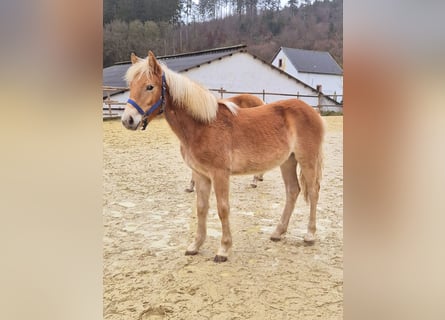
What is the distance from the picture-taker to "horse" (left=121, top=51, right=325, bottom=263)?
127 cm

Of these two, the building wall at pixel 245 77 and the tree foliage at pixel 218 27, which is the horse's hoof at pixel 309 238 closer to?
the building wall at pixel 245 77

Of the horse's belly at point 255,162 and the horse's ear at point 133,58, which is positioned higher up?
the horse's ear at point 133,58

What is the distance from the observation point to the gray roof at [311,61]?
101 cm

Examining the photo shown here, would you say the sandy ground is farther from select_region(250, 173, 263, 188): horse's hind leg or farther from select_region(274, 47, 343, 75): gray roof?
select_region(274, 47, 343, 75): gray roof

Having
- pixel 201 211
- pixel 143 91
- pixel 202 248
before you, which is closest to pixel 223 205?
pixel 201 211

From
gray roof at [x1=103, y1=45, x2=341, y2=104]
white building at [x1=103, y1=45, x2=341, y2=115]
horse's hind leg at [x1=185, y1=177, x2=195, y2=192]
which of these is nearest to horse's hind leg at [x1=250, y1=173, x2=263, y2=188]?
horse's hind leg at [x1=185, y1=177, x2=195, y2=192]

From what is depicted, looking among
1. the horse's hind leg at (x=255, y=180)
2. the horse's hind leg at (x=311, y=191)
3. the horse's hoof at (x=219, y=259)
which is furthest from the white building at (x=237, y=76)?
the horse's hoof at (x=219, y=259)

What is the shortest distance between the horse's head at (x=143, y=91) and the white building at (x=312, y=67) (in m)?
0.41

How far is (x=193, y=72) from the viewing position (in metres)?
1.26

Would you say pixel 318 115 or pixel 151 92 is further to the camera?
pixel 318 115

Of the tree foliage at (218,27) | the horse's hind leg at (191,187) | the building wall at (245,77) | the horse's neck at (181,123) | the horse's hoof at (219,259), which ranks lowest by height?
the horse's hoof at (219,259)
